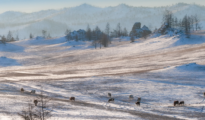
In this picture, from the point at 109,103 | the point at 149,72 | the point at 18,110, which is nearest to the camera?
the point at 18,110

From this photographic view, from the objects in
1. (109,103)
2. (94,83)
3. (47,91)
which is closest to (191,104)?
(109,103)

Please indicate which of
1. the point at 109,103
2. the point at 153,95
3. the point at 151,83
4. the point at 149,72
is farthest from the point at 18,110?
the point at 149,72

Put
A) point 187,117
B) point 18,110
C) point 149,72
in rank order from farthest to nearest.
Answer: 1. point 149,72
2. point 18,110
3. point 187,117

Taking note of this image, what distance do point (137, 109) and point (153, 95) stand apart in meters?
7.96

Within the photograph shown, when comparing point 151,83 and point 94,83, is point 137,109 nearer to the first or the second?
point 151,83

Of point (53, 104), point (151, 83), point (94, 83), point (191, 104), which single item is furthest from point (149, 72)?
point (53, 104)

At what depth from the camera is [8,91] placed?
40281 mm

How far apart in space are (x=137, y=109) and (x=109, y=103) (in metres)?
4.87

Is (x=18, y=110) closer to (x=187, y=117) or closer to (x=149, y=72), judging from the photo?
(x=187, y=117)

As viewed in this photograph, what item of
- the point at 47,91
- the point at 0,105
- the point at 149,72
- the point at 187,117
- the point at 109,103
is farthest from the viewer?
the point at 149,72

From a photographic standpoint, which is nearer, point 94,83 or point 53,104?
point 53,104

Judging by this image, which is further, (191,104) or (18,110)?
(191,104)

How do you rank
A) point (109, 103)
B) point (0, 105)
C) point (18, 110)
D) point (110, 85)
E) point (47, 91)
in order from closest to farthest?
point (18, 110) → point (0, 105) → point (109, 103) → point (47, 91) → point (110, 85)

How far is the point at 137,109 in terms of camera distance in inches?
1113
